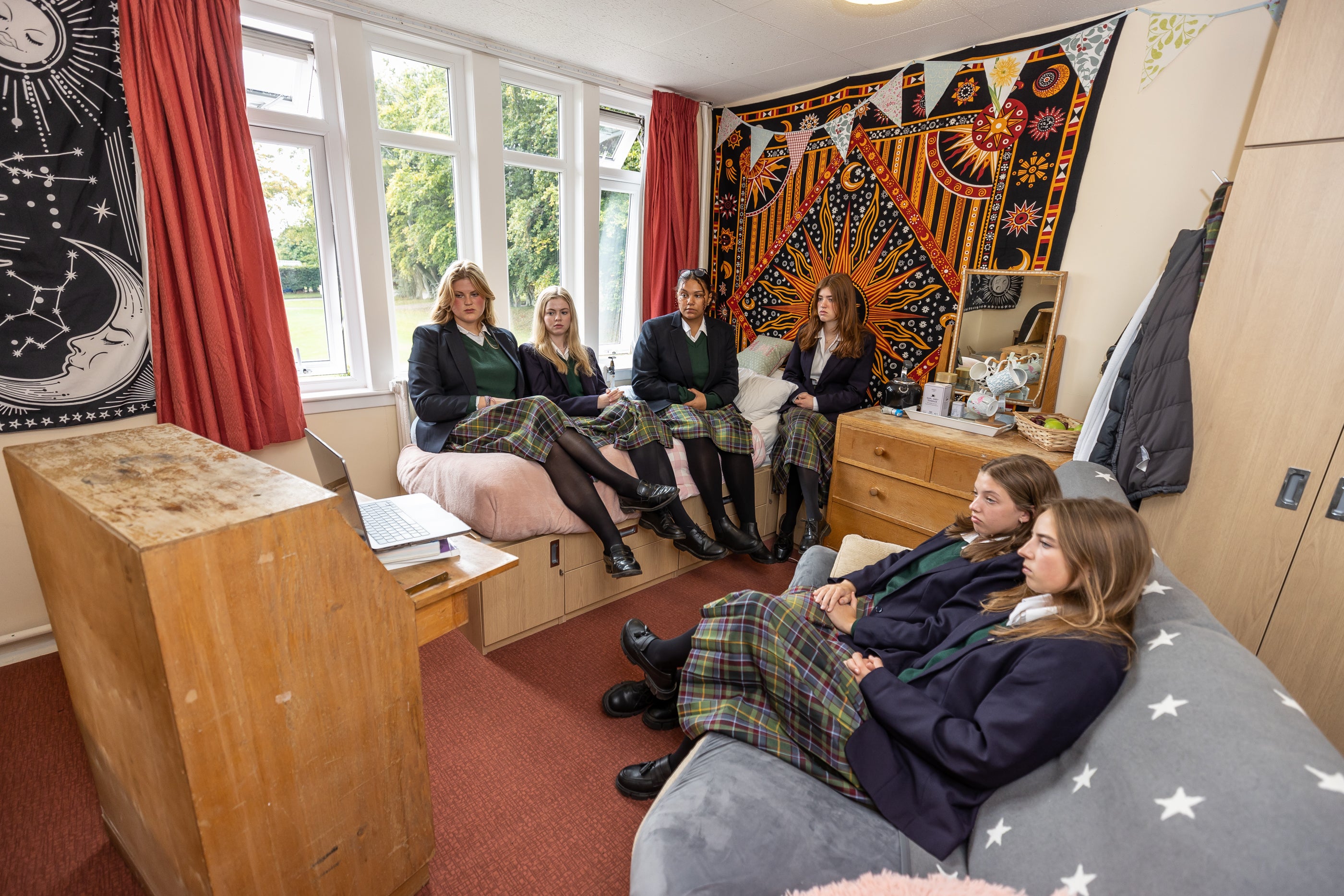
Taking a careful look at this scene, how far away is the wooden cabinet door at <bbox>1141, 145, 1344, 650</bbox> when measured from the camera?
5.18 ft

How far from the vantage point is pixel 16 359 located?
200cm

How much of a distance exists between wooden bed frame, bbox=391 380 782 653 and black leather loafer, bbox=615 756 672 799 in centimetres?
75

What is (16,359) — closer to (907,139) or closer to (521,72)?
(521,72)

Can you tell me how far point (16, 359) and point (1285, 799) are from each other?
10.4 ft

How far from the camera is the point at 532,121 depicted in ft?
10.7

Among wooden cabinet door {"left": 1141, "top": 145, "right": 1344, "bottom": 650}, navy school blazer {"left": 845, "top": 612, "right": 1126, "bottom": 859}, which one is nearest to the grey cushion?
navy school blazer {"left": 845, "top": 612, "right": 1126, "bottom": 859}

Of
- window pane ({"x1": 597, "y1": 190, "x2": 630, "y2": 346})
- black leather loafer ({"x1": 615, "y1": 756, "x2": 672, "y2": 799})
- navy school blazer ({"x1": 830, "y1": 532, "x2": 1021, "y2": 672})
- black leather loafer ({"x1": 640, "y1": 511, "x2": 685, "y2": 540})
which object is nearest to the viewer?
navy school blazer ({"x1": 830, "y1": 532, "x2": 1021, "y2": 672})

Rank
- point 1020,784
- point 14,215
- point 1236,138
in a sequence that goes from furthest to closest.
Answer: point 1236,138 < point 14,215 < point 1020,784

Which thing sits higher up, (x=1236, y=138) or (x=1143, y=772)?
(x=1236, y=138)

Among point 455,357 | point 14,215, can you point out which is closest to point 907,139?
point 455,357

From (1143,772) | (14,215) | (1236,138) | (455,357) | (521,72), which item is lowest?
(1143,772)

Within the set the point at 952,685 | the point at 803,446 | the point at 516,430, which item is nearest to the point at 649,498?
the point at 516,430

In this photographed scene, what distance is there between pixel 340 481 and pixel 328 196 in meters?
2.27

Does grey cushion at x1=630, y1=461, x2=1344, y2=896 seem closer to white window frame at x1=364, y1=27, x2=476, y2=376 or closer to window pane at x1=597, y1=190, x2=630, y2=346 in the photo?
white window frame at x1=364, y1=27, x2=476, y2=376
